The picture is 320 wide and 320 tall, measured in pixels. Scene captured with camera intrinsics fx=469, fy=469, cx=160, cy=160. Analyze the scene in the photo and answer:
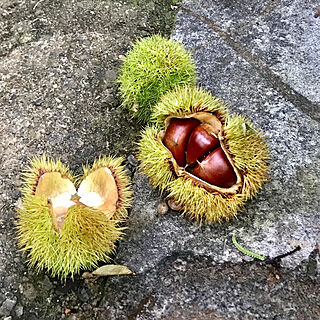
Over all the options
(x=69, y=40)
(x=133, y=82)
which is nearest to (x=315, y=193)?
(x=133, y=82)

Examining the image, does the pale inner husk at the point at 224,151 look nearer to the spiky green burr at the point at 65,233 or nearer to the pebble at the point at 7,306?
the spiky green burr at the point at 65,233

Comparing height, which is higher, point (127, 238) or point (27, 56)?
point (27, 56)

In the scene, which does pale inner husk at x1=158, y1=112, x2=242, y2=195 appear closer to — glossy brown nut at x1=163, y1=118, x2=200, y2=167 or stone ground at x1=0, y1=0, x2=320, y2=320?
glossy brown nut at x1=163, y1=118, x2=200, y2=167

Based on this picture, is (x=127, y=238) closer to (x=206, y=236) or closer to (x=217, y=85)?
(x=206, y=236)

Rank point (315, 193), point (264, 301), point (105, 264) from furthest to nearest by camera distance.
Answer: point (315, 193) → point (105, 264) → point (264, 301)

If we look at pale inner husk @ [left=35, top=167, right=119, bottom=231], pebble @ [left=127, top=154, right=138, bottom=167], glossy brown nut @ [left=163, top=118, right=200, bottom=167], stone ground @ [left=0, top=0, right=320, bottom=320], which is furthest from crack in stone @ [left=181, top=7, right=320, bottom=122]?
pale inner husk @ [left=35, top=167, right=119, bottom=231]
